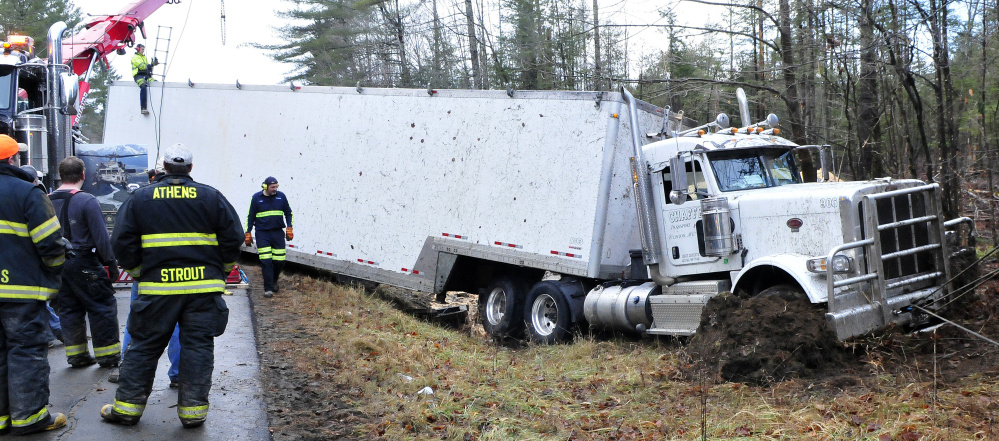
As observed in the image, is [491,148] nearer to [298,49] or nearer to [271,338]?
[271,338]

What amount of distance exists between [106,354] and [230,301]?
3.95 meters

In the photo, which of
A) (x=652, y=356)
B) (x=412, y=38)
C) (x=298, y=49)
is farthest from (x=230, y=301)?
(x=298, y=49)

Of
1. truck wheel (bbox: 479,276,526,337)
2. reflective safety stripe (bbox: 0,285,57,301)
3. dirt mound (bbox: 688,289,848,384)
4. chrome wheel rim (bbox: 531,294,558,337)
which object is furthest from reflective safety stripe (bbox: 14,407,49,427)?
truck wheel (bbox: 479,276,526,337)

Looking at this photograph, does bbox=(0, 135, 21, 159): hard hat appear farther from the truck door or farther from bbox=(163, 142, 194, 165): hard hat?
the truck door

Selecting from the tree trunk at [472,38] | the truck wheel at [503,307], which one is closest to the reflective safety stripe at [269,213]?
the truck wheel at [503,307]

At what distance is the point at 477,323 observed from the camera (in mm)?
12617

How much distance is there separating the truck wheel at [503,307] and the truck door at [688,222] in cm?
226

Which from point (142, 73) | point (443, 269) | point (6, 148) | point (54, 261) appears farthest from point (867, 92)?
point (142, 73)

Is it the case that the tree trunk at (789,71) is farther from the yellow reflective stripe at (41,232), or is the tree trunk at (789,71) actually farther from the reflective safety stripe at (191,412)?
the yellow reflective stripe at (41,232)

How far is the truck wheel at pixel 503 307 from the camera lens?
1068 cm

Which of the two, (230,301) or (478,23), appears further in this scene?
(478,23)

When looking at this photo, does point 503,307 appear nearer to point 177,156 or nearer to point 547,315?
point 547,315

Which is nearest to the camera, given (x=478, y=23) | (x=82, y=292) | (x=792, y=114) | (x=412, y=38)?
(x=82, y=292)

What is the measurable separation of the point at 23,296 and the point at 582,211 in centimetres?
598
